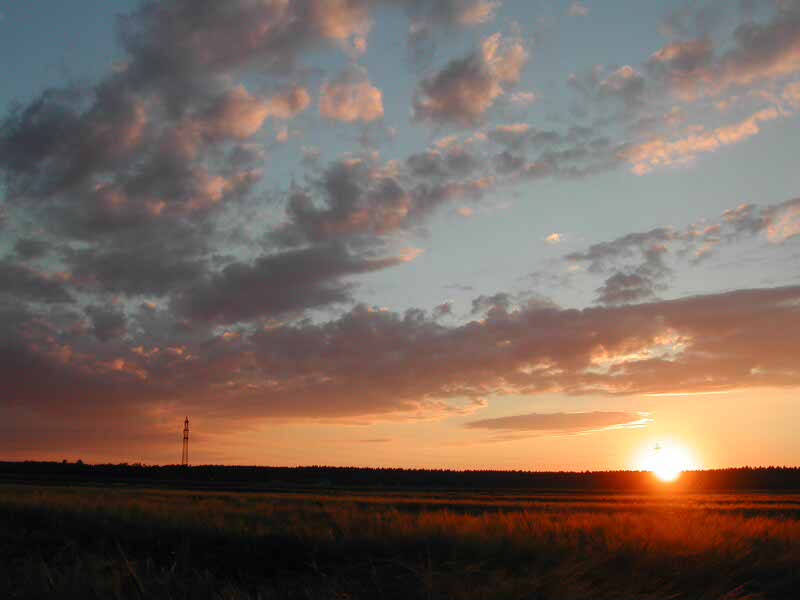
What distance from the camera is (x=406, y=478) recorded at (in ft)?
315

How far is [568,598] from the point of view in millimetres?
6066

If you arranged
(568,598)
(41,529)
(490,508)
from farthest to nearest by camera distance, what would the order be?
(490,508) < (41,529) < (568,598)

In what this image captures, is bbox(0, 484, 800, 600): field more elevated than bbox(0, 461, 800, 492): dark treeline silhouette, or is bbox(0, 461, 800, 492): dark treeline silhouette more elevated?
bbox(0, 484, 800, 600): field

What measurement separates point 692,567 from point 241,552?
6.04m

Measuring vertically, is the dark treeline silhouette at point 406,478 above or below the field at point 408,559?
below

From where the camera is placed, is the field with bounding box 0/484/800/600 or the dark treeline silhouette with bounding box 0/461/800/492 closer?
the field with bounding box 0/484/800/600

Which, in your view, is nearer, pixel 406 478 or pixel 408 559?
pixel 408 559

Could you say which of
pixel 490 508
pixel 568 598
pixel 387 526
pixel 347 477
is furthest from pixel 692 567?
pixel 347 477

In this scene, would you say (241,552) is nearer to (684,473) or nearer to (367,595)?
(367,595)

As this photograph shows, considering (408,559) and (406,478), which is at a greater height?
(408,559)

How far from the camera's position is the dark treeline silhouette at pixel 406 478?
78.2m

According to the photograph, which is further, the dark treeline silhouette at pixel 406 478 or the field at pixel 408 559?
the dark treeline silhouette at pixel 406 478

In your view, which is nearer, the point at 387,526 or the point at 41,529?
the point at 387,526

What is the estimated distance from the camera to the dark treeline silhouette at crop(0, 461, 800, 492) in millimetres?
78175
